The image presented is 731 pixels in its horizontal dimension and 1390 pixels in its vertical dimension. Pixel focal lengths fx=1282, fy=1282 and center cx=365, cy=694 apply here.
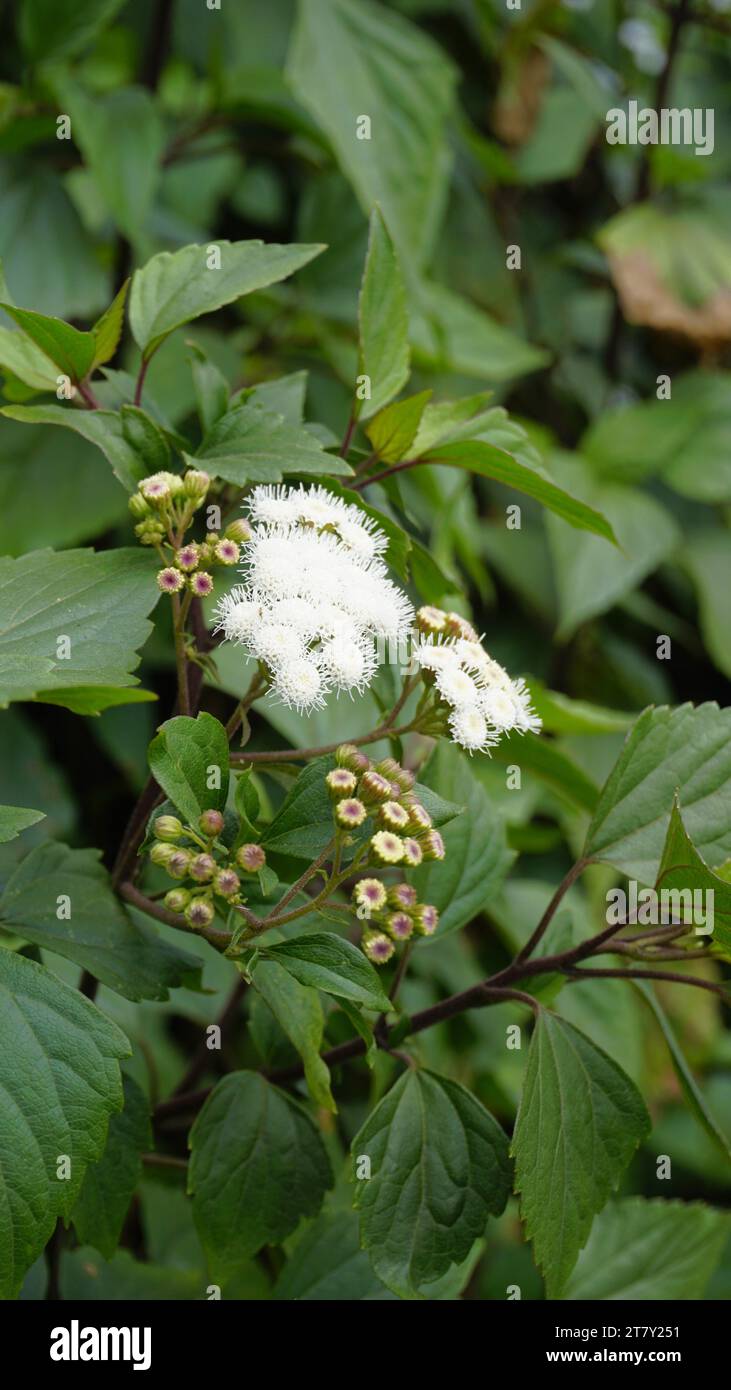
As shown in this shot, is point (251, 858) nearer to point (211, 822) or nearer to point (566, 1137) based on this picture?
point (211, 822)

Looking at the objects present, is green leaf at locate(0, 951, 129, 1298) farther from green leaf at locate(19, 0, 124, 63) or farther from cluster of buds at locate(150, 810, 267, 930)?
green leaf at locate(19, 0, 124, 63)

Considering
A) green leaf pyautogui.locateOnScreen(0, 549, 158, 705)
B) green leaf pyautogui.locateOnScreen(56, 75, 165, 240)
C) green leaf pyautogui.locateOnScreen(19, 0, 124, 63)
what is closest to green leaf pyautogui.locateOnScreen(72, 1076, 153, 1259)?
green leaf pyautogui.locateOnScreen(0, 549, 158, 705)

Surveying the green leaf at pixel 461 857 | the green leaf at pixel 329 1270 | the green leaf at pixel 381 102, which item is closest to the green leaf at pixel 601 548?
the green leaf at pixel 381 102

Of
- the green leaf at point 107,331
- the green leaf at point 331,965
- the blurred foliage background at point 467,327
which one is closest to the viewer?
the green leaf at point 331,965

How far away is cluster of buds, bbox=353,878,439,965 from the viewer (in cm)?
56

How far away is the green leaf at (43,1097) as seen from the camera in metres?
0.54

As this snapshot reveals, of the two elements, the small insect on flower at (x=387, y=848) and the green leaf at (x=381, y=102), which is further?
the green leaf at (x=381, y=102)

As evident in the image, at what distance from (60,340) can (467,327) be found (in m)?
0.92

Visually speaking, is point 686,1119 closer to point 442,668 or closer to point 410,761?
point 410,761

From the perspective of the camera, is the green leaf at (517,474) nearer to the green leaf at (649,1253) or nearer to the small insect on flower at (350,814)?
the small insect on flower at (350,814)

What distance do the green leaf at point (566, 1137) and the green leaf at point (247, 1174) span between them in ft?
0.47
